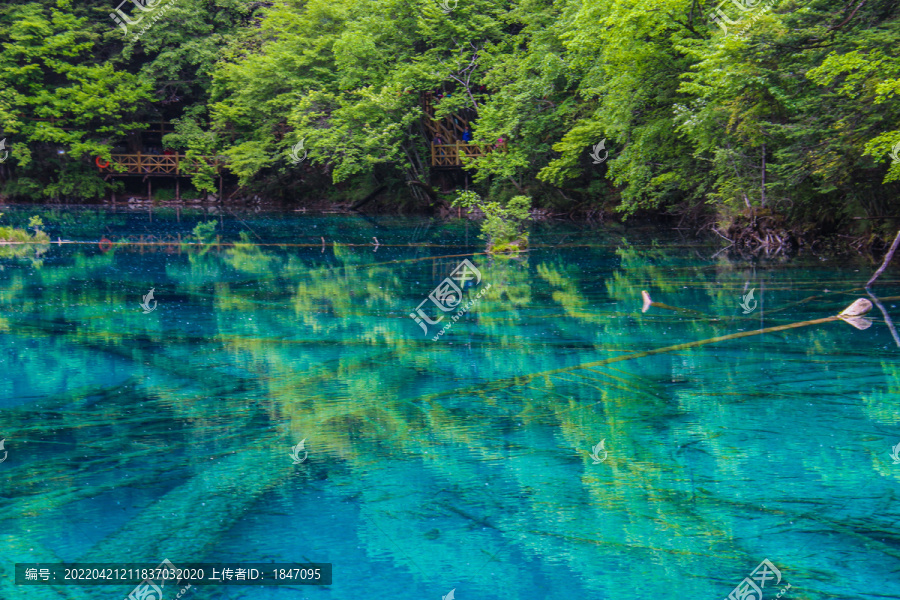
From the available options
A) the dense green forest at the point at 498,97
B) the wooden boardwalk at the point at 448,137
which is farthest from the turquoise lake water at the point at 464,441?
the wooden boardwalk at the point at 448,137

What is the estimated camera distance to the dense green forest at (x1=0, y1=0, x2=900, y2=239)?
14.1 metres

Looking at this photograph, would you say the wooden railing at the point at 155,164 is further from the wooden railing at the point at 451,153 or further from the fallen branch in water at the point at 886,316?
the fallen branch in water at the point at 886,316

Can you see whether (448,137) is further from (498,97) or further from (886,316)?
(886,316)

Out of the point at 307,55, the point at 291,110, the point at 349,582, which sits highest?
the point at 307,55

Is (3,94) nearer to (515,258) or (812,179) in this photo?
(515,258)

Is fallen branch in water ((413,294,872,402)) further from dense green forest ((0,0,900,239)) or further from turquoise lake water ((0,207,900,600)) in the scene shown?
dense green forest ((0,0,900,239))

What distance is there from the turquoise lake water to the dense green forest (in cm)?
377

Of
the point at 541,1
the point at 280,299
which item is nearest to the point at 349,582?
the point at 280,299

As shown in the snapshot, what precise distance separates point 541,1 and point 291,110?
12049 mm

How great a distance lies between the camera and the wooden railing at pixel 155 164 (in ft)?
126

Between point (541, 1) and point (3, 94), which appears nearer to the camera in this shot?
point (541, 1)

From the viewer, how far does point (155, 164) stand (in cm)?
3919

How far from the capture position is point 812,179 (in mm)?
16078

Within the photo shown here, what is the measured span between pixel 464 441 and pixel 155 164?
120ft
